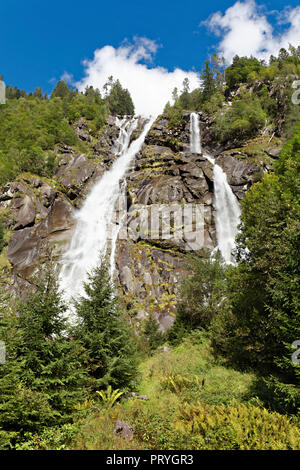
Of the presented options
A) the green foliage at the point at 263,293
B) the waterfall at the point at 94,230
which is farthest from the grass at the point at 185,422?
the waterfall at the point at 94,230

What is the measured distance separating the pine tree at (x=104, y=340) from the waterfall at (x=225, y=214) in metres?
23.0

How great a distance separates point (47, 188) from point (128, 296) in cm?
2447

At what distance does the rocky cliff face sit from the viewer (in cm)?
3062

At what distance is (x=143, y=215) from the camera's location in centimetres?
3709

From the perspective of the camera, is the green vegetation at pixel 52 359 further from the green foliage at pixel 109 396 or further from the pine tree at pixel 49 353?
the green foliage at pixel 109 396

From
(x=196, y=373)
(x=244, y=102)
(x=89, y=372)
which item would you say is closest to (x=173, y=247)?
(x=196, y=373)

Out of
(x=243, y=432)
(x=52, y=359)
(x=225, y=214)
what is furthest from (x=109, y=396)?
(x=225, y=214)

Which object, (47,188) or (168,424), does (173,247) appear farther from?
(168,424)

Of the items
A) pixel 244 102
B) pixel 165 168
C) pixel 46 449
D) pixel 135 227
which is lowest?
pixel 46 449

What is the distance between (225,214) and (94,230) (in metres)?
19.8

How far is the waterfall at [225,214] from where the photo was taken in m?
33.8

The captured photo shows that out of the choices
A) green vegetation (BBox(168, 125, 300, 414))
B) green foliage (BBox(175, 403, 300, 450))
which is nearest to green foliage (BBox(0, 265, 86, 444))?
green foliage (BBox(175, 403, 300, 450))

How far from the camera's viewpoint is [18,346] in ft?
27.9

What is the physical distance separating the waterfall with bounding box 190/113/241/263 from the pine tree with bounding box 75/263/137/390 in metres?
23.0
